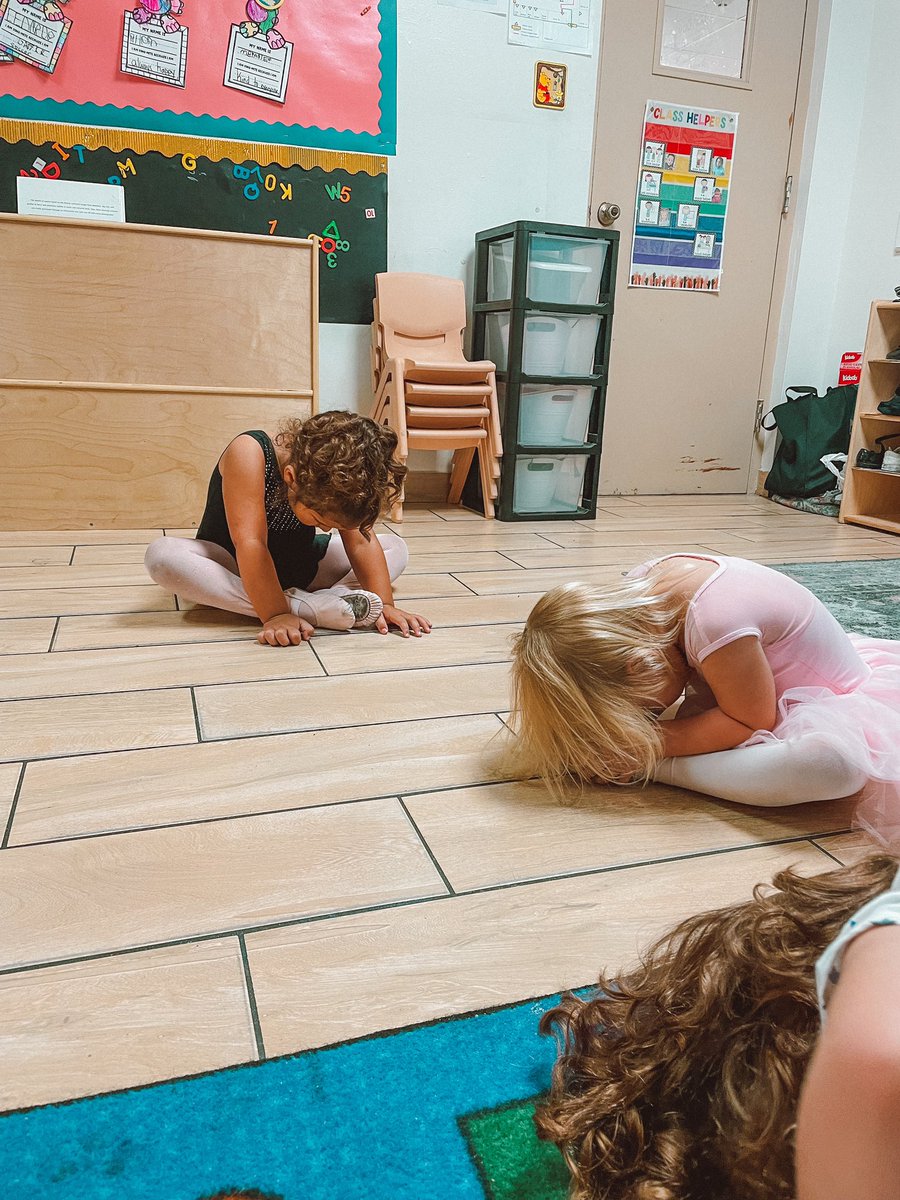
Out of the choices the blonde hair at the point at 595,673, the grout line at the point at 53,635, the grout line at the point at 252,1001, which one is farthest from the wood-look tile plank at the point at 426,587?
the grout line at the point at 252,1001

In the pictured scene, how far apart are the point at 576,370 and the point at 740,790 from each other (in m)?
2.08

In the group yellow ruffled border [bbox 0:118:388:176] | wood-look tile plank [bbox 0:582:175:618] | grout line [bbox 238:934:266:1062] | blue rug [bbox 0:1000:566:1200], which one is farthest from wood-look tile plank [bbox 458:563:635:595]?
yellow ruffled border [bbox 0:118:388:176]

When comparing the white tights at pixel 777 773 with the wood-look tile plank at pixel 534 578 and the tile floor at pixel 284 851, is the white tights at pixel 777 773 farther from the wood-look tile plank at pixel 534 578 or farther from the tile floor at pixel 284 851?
the wood-look tile plank at pixel 534 578

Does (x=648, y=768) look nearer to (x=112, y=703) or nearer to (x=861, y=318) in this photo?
(x=112, y=703)

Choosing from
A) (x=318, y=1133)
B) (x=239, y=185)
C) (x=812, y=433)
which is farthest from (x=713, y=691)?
(x=812, y=433)

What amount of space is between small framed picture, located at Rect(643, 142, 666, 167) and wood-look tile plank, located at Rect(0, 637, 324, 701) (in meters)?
2.48

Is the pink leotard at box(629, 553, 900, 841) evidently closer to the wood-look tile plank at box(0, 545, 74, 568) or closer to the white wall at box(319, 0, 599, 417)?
the wood-look tile plank at box(0, 545, 74, 568)

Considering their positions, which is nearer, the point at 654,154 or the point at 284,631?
the point at 284,631

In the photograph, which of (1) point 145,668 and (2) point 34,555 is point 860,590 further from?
(2) point 34,555

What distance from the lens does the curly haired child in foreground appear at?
57.4 inches

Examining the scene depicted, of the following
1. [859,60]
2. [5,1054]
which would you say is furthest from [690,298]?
[5,1054]

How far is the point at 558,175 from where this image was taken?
3066 mm

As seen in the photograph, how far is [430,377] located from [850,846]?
6.91ft

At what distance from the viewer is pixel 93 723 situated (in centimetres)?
124
